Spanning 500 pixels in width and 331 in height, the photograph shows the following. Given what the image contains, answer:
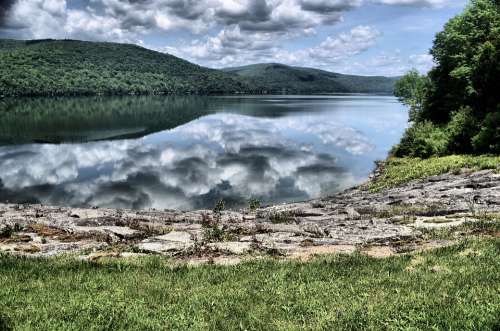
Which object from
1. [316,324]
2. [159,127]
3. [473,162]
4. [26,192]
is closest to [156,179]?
[26,192]

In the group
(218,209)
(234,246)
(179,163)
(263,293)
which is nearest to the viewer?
(263,293)

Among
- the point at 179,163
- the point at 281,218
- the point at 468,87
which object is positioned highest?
the point at 468,87

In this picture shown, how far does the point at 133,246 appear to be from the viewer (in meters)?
16.7

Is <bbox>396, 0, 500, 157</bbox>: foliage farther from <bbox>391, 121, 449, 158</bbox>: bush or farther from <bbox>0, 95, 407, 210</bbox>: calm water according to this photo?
<bbox>0, 95, 407, 210</bbox>: calm water

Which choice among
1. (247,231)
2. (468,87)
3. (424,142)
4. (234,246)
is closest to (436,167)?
(424,142)

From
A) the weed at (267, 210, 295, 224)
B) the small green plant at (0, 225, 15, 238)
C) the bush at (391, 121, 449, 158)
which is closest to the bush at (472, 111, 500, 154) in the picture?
the bush at (391, 121, 449, 158)

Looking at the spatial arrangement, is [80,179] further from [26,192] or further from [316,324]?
[316,324]

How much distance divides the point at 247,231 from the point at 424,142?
42.7 metres

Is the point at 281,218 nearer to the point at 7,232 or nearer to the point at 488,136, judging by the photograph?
the point at 7,232

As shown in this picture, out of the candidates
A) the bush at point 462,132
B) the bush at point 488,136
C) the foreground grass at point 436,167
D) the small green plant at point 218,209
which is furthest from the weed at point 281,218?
the bush at point 462,132

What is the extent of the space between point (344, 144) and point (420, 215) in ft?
225

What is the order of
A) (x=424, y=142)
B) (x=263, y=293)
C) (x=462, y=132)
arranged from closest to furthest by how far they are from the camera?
(x=263, y=293)
(x=462, y=132)
(x=424, y=142)

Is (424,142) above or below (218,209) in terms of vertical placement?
above

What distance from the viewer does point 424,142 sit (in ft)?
186
